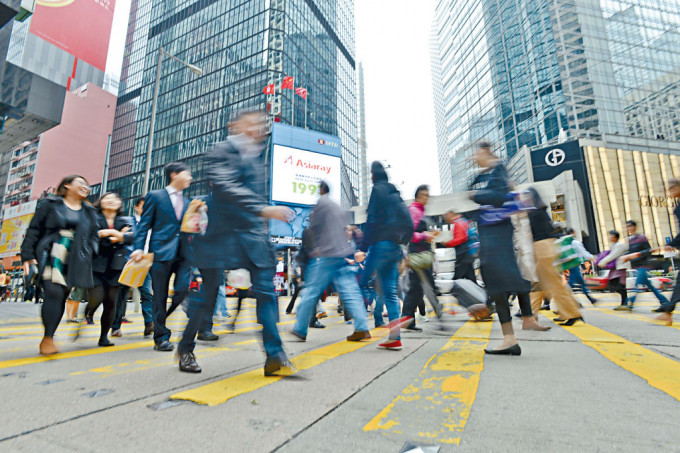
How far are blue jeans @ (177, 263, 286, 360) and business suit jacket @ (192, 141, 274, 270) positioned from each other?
7 centimetres

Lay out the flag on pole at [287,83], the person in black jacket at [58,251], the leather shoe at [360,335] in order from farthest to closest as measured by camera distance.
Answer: the flag on pole at [287,83] < the leather shoe at [360,335] < the person in black jacket at [58,251]

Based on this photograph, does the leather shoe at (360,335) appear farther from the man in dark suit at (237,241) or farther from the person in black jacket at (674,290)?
the person in black jacket at (674,290)

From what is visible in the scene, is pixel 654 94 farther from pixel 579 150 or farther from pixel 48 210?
pixel 48 210

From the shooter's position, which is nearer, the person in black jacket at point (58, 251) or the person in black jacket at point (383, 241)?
the person in black jacket at point (58, 251)

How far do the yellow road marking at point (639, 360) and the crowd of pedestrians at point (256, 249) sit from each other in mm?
622

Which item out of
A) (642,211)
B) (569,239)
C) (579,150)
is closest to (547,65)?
(579,150)

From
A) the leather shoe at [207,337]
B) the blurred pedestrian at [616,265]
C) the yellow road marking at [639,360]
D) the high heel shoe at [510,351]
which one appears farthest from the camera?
the blurred pedestrian at [616,265]

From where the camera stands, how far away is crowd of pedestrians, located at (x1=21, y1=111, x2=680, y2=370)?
234cm

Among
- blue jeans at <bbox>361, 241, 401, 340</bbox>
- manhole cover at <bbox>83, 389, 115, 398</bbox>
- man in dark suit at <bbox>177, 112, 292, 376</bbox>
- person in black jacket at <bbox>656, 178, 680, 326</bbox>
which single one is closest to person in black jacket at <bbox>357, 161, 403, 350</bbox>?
blue jeans at <bbox>361, 241, 401, 340</bbox>

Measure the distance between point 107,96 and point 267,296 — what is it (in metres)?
91.9

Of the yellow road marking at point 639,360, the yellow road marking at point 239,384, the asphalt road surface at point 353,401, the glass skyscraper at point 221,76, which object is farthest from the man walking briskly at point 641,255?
the glass skyscraper at point 221,76

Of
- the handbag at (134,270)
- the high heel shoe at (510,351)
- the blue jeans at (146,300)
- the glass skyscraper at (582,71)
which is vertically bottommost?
the high heel shoe at (510,351)

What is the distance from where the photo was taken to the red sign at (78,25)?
5165 centimetres

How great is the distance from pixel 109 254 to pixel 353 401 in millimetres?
3341
